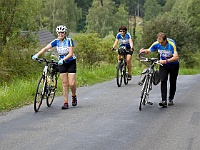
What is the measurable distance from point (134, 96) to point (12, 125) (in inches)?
201

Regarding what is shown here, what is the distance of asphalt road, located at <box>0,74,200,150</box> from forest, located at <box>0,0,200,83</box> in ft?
26.2

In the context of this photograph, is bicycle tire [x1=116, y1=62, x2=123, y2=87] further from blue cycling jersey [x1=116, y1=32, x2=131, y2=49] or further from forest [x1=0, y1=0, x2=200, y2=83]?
forest [x1=0, y1=0, x2=200, y2=83]

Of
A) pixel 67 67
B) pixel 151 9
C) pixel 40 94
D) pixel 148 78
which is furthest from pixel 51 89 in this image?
pixel 151 9

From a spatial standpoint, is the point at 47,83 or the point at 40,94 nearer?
the point at 40,94

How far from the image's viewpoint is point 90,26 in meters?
91.9

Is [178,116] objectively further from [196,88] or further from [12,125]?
[196,88]

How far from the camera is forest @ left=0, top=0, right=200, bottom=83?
21391 millimetres

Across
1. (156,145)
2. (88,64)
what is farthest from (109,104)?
(88,64)

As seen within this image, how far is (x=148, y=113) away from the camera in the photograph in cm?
1073

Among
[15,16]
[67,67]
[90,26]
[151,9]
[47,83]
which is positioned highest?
[151,9]

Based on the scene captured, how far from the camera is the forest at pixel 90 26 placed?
70.2 ft

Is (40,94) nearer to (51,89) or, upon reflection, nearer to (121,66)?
(51,89)

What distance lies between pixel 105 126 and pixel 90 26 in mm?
83300

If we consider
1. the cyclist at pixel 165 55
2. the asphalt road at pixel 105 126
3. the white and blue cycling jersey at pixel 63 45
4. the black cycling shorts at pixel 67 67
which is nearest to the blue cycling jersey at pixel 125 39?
the asphalt road at pixel 105 126
